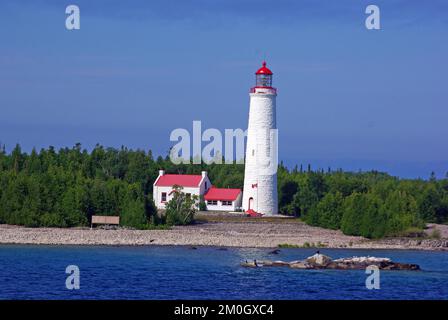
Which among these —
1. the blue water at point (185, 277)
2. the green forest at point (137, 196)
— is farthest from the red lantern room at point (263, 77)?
the blue water at point (185, 277)

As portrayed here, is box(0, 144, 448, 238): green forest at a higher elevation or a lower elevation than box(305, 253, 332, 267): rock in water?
higher

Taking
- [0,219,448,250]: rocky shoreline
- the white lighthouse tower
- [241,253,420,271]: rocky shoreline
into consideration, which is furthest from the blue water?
the white lighthouse tower

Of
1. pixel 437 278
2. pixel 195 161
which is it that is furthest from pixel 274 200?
pixel 437 278

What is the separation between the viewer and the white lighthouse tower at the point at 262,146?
2518 inches

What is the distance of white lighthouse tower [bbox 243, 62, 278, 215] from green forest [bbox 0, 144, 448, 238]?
3.54 meters

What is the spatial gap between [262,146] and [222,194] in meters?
8.93

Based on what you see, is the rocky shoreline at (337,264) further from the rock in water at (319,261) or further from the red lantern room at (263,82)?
the red lantern room at (263,82)

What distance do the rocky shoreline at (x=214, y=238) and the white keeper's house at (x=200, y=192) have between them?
10321mm

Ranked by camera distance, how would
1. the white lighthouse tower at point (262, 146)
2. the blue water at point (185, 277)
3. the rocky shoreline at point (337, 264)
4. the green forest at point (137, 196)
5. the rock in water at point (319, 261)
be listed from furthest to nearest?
the white lighthouse tower at point (262, 146) < the green forest at point (137, 196) < the rock in water at point (319, 261) < the rocky shoreline at point (337, 264) < the blue water at point (185, 277)

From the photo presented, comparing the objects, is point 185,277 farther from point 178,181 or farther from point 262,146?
point 178,181

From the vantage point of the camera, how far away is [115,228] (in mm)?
58188

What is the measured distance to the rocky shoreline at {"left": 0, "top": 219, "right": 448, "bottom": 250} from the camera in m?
53.1

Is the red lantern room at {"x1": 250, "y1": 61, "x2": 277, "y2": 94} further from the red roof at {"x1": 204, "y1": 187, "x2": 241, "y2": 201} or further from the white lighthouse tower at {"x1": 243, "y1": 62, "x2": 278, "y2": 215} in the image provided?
the red roof at {"x1": 204, "y1": 187, "x2": 241, "y2": 201}
